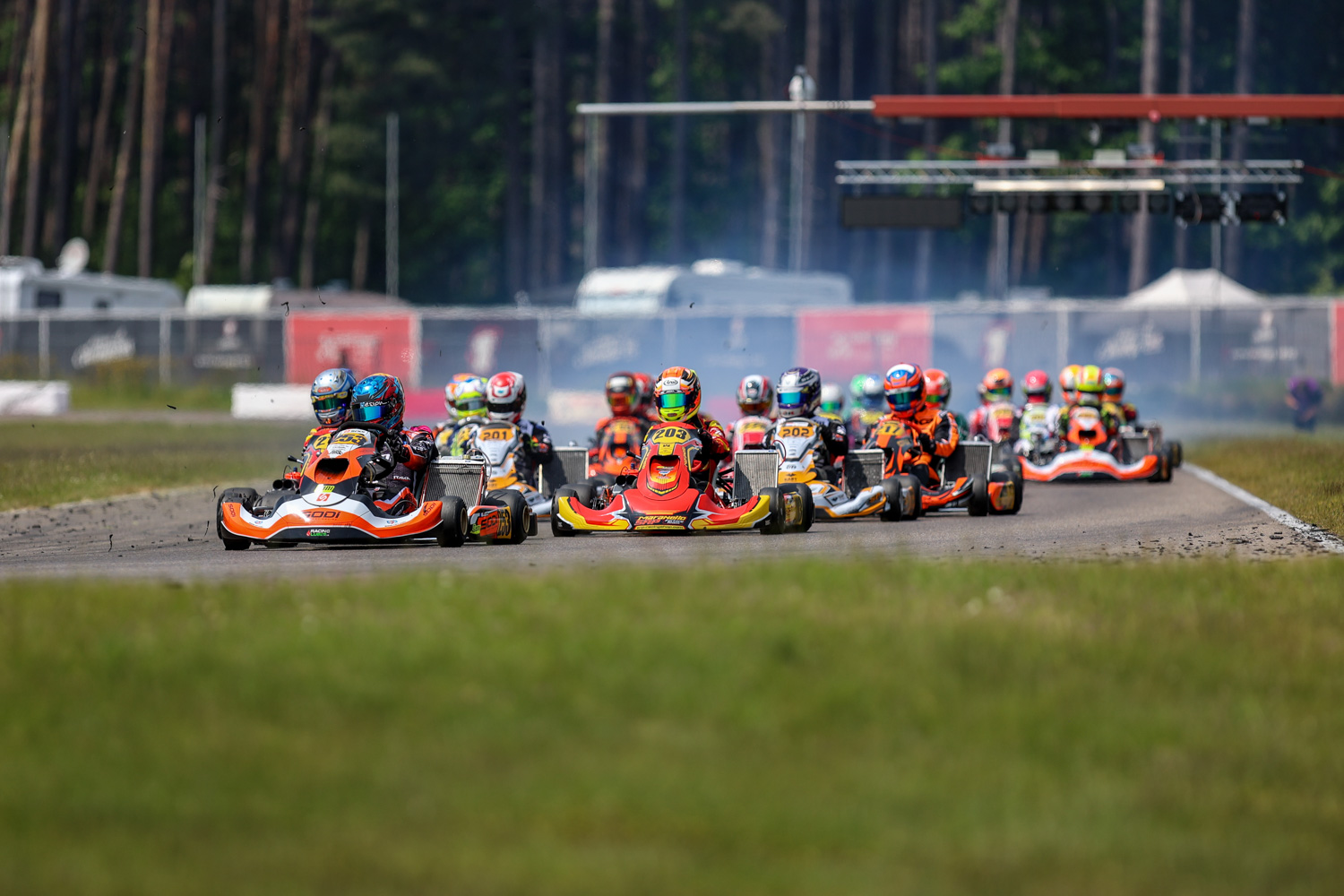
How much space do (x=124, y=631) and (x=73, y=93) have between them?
60583 mm

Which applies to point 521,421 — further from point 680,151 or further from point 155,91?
point 680,151

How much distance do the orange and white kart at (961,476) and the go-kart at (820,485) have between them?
0.43 metres

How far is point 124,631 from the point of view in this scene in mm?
7297

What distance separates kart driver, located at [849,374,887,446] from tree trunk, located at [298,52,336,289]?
47706 millimetres

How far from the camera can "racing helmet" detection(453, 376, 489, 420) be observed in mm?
17484

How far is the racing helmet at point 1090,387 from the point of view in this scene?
73.2 ft

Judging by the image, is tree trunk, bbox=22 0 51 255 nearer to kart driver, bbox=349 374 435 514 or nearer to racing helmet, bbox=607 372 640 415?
racing helmet, bbox=607 372 640 415

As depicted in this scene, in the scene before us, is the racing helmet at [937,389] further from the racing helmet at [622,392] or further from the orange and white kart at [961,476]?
the racing helmet at [622,392]

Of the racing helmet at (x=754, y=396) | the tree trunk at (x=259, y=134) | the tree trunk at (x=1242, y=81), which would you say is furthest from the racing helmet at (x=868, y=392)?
the tree trunk at (x=259, y=134)

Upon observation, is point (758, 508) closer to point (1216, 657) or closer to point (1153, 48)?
point (1216, 657)

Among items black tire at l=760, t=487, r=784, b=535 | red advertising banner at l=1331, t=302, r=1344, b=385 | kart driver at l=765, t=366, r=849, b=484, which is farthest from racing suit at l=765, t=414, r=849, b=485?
red advertising banner at l=1331, t=302, r=1344, b=385

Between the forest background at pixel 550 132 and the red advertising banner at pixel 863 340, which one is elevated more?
the forest background at pixel 550 132

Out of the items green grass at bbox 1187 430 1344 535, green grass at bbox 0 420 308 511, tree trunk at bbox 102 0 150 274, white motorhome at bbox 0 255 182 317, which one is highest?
tree trunk at bbox 102 0 150 274

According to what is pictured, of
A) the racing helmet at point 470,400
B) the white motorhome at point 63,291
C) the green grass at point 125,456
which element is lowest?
the green grass at point 125,456
